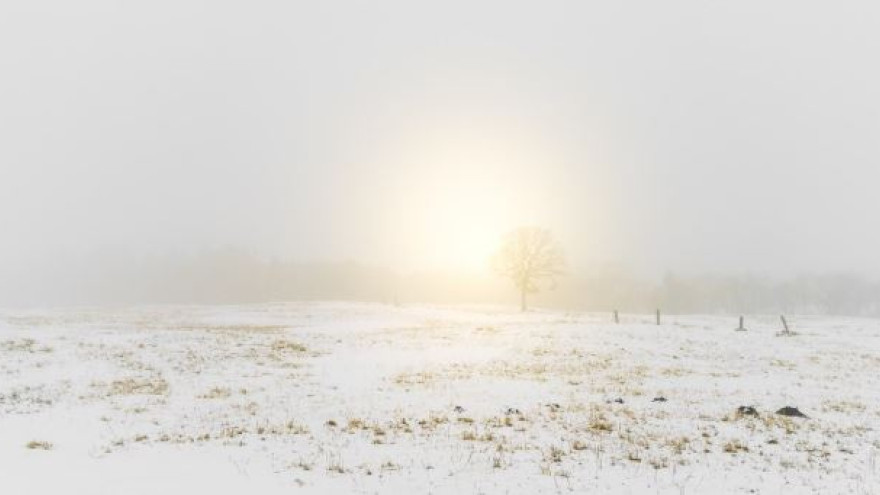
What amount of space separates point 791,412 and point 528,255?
75417 mm

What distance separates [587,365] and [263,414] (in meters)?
18.1

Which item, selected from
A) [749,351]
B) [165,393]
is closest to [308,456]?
[165,393]

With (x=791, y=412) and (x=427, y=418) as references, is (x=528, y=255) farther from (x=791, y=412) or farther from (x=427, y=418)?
(x=427, y=418)

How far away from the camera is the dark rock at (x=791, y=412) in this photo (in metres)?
21.3

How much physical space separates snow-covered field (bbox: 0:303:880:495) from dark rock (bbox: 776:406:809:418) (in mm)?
555

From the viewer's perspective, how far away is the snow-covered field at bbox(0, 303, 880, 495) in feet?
46.7

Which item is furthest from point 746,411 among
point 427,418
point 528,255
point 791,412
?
point 528,255

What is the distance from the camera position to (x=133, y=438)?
17.8m

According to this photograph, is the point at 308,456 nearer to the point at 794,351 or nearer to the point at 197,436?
the point at 197,436

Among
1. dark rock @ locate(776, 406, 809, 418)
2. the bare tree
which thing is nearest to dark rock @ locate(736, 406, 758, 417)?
dark rock @ locate(776, 406, 809, 418)

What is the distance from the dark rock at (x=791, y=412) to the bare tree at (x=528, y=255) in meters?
73.7

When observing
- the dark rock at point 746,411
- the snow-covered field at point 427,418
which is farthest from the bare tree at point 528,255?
the dark rock at point 746,411

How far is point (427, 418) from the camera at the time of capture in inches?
794

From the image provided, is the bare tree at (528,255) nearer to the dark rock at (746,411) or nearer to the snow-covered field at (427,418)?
the snow-covered field at (427,418)
